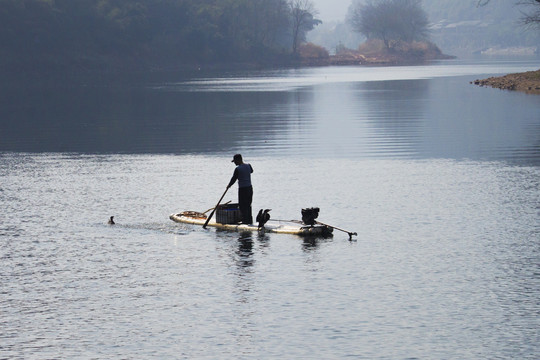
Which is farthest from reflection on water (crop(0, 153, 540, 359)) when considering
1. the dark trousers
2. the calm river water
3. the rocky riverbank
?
the rocky riverbank

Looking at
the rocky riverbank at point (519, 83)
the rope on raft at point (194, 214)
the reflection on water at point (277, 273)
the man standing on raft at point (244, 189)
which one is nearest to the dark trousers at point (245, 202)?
the man standing on raft at point (244, 189)

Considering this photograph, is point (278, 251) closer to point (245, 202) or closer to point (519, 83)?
point (245, 202)

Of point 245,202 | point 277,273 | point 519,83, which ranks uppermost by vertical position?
point 519,83

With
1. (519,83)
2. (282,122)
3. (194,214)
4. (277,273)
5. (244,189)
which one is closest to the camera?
(277,273)

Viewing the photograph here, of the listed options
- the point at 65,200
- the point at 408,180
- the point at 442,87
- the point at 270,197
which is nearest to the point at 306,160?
the point at 408,180

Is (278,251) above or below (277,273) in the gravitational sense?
above

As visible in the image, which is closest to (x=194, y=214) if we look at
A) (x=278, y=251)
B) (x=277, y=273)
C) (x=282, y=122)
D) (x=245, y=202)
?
(x=245, y=202)

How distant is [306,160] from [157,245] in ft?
74.4

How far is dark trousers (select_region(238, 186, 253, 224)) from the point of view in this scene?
1213 inches

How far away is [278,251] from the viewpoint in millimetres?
27781

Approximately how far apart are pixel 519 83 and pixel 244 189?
312 feet

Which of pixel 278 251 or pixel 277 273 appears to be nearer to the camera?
pixel 277 273

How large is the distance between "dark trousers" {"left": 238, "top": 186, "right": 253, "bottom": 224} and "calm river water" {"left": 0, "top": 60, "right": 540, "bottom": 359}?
95 centimetres

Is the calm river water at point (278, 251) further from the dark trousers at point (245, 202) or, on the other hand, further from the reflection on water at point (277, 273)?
the dark trousers at point (245, 202)
